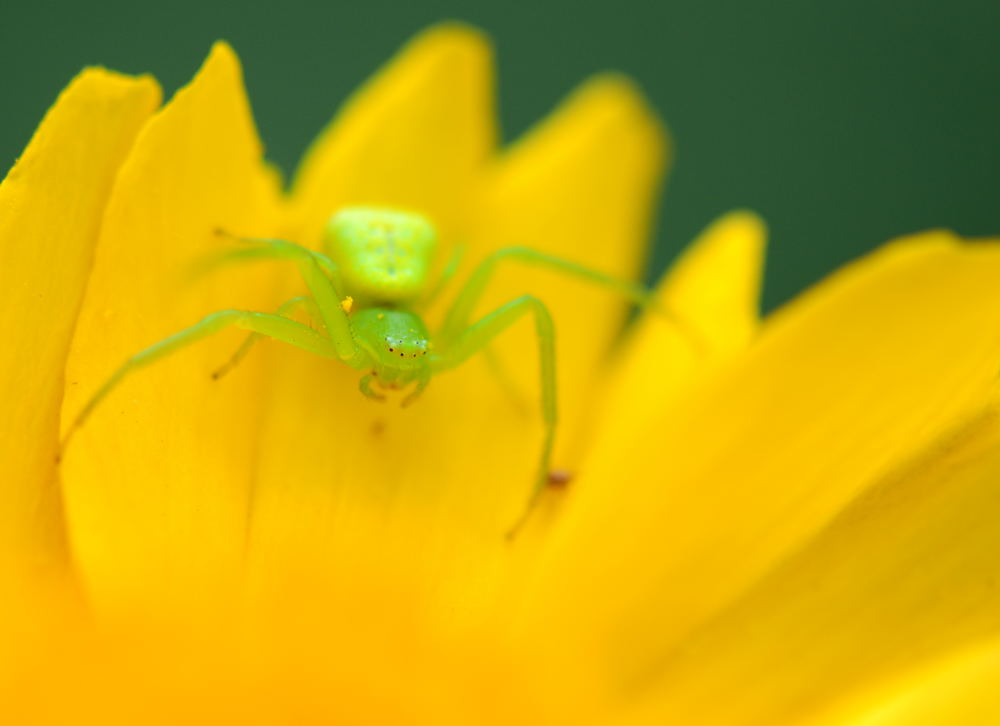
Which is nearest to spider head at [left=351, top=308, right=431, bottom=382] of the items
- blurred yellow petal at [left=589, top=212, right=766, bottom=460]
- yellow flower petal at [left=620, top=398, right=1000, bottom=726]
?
blurred yellow petal at [left=589, top=212, right=766, bottom=460]

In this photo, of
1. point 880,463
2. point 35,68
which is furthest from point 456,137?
point 880,463

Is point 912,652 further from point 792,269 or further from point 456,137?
point 792,269

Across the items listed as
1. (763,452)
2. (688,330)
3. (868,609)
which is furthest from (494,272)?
(868,609)

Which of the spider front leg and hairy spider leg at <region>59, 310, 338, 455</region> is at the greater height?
the spider front leg

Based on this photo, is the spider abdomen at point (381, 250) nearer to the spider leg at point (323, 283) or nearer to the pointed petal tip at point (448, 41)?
the spider leg at point (323, 283)

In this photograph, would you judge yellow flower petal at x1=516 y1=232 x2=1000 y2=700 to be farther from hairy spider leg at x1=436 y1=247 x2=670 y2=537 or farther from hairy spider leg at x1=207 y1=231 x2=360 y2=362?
hairy spider leg at x1=207 y1=231 x2=360 y2=362

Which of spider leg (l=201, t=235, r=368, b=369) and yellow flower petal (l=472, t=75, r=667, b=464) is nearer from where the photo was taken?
spider leg (l=201, t=235, r=368, b=369)

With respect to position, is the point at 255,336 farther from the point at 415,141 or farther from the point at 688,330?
the point at 688,330
